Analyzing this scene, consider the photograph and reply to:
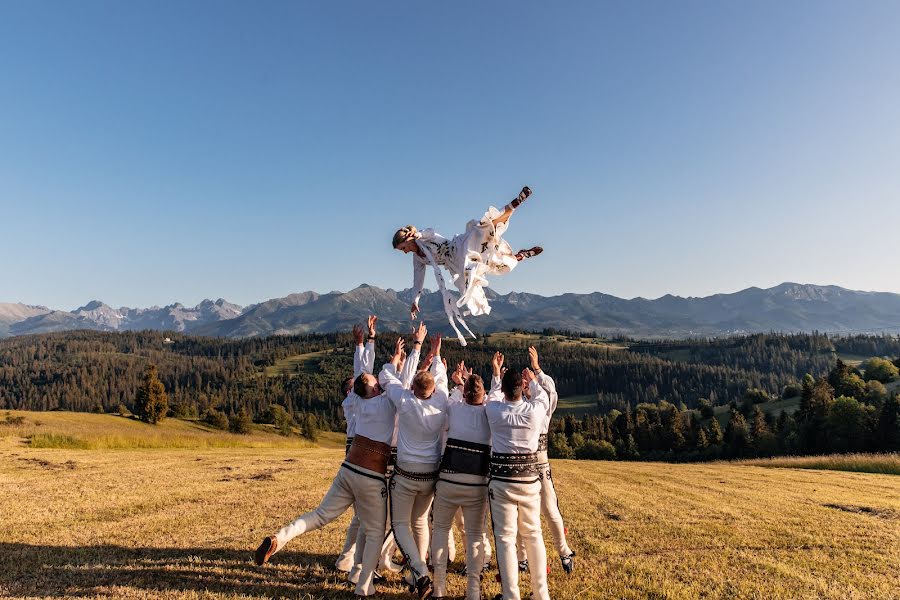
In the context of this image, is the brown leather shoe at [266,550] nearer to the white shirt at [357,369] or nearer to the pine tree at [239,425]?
the white shirt at [357,369]

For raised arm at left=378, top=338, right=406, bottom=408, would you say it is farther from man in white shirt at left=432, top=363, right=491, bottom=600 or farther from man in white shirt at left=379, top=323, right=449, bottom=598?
man in white shirt at left=432, top=363, right=491, bottom=600

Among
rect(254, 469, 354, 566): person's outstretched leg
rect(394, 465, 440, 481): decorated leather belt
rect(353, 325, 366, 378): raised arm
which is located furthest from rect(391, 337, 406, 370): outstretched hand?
rect(254, 469, 354, 566): person's outstretched leg

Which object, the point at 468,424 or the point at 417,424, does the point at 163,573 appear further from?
the point at 468,424

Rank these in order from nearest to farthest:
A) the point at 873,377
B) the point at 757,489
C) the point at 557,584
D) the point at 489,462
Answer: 1. the point at 489,462
2. the point at 557,584
3. the point at 757,489
4. the point at 873,377

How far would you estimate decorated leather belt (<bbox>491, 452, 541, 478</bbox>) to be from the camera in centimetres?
787

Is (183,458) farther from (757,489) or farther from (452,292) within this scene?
(757,489)

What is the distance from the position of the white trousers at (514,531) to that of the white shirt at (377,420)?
1904 millimetres

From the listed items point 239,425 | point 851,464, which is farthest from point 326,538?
point 239,425

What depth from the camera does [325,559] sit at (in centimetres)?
1010

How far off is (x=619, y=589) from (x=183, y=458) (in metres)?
25.9

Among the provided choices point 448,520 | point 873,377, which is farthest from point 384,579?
point 873,377

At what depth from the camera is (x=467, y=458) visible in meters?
8.15

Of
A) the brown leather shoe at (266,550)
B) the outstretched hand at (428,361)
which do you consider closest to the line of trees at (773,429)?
the outstretched hand at (428,361)

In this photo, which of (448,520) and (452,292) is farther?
(452,292)
